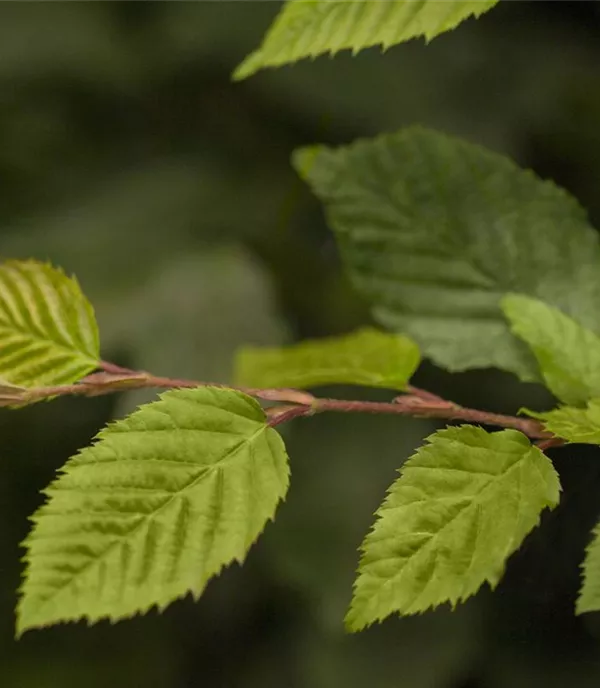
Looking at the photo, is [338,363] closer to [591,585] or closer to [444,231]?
[444,231]

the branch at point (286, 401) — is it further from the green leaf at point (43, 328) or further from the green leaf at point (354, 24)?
the green leaf at point (354, 24)

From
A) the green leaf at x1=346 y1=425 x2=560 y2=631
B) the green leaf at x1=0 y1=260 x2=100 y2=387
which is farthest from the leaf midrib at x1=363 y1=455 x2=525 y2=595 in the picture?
the green leaf at x1=0 y1=260 x2=100 y2=387

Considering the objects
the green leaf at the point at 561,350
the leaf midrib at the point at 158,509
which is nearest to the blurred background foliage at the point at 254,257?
the green leaf at the point at 561,350

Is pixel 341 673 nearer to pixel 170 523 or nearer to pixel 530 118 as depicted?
pixel 170 523

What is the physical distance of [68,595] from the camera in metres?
0.25

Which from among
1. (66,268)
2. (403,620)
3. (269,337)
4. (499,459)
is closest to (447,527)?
(499,459)

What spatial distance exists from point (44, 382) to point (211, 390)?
7 cm

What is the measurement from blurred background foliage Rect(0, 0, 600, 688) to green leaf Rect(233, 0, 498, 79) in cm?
21

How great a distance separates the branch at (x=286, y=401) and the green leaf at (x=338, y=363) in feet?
0.11

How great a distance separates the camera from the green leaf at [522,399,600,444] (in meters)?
0.30

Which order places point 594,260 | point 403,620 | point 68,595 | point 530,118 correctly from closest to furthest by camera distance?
point 68,595, point 594,260, point 403,620, point 530,118

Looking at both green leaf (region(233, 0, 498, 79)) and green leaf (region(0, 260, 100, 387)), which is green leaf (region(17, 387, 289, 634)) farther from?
green leaf (region(233, 0, 498, 79))

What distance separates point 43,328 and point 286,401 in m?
0.10

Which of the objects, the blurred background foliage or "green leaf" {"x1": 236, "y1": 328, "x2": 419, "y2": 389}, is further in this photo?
the blurred background foliage
